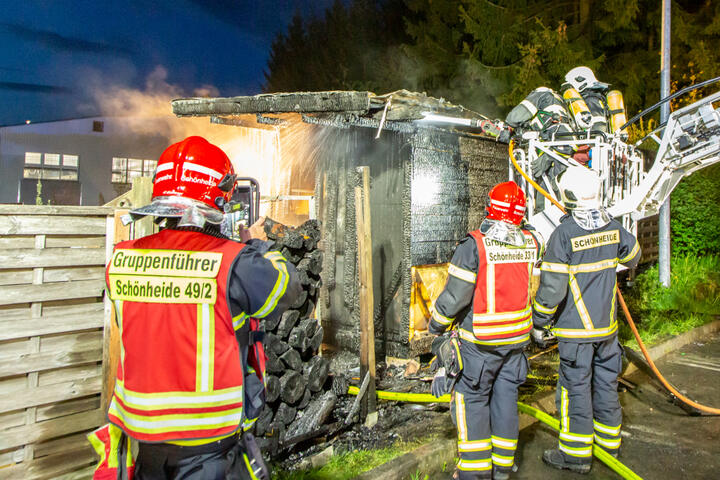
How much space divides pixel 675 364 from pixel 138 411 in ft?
24.6

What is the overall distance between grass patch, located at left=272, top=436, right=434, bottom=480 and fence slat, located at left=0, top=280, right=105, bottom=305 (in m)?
1.90

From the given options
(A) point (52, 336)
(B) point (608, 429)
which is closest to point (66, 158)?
(A) point (52, 336)

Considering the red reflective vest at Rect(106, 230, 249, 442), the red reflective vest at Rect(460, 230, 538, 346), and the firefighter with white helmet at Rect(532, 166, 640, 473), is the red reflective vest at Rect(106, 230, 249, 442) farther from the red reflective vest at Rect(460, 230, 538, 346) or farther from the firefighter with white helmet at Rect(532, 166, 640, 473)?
the firefighter with white helmet at Rect(532, 166, 640, 473)

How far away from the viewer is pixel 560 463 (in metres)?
4.03

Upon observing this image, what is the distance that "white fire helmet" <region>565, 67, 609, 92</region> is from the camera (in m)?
6.09

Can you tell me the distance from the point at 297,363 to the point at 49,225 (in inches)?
94.2

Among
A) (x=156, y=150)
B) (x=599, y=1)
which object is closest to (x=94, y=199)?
(x=156, y=150)

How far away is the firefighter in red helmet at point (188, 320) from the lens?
1948 millimetres

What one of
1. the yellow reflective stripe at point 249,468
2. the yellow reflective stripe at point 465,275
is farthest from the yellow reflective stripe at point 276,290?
the yellow reflective stripe at point 465,275

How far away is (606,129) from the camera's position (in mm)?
5977

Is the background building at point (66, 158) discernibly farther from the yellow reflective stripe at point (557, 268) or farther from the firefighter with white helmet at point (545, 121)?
the yellow reflective stripe at point (557, 268)

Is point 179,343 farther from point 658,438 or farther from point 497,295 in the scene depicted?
point 658,438

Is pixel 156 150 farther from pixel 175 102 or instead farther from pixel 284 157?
Result: pixel 175 102

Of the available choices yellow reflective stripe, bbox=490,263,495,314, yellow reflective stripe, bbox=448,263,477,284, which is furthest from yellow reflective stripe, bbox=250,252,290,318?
yellow reflective stripe, bbox=490,263,495,314
